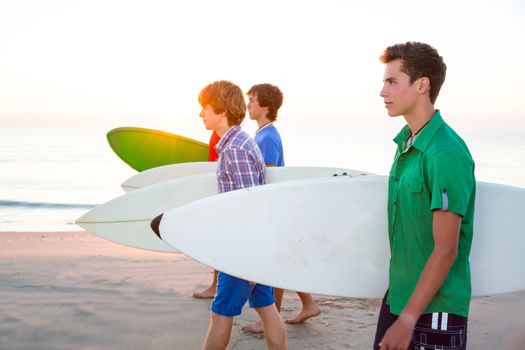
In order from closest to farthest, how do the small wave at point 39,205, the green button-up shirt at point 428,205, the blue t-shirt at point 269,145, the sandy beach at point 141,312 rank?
the green button-up shirt at point 428,205, the sandy beach at point 141,312, the blue t-shirt at point 269,145, the small wave at point 39,205

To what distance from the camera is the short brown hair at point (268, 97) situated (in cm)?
396

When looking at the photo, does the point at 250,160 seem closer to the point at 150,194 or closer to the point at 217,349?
the point at 217,349

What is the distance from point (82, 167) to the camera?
65.2 feet

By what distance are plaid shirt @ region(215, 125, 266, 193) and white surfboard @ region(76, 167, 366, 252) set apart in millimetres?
1299

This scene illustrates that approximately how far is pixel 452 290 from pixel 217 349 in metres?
1.27

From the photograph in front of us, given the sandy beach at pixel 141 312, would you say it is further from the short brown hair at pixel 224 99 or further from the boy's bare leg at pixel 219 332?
the short brown hair at pixel 224 99

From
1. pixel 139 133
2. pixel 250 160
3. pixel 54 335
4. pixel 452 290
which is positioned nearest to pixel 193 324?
pixel 54 335

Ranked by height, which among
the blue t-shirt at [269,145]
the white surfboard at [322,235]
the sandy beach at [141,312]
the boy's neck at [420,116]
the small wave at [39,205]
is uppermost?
the boy's neck at [420,116]

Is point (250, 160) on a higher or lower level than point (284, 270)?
higher

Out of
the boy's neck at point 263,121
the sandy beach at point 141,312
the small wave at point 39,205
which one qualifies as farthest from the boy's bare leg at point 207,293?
the small wave at point 39,205

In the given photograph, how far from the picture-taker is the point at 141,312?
397 cm

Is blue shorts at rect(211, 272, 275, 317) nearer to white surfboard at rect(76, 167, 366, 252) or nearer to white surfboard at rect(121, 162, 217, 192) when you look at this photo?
white surfboard at rect(76, 167, 366, 252)

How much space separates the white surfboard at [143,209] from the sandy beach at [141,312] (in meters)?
0.50

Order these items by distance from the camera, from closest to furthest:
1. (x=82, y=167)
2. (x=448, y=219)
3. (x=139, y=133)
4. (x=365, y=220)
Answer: (x=448, y=219), (x=365, y=220), (x=139, y=133), (x=82, y=167)
